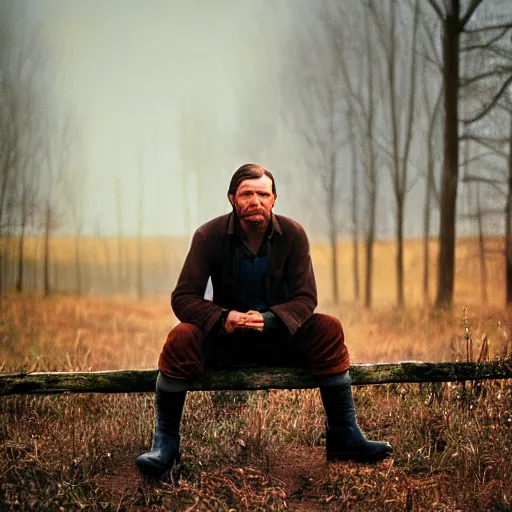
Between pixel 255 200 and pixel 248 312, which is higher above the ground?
pixel 255 200

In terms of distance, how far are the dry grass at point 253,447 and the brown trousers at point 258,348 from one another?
49 cm

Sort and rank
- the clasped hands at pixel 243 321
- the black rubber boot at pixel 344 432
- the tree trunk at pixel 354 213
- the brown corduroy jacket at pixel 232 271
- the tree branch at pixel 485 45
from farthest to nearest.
→ the tree trunk at pixel 354 213
the tree branch at pixel 485 45
the black rubber boot at pixel 344 432
the brown corduroy jacket at pixel 232 271
the clasped hands at pixel 243 321

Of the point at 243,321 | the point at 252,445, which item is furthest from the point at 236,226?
the point at 252,445

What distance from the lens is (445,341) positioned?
17.6 feet

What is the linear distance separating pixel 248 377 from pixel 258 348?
0.22 metres

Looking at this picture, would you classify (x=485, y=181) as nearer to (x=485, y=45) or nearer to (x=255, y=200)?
(x=485, y=45)

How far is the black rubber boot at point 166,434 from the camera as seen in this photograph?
120 inches

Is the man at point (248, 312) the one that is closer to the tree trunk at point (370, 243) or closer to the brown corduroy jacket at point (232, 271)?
the brown corduroy jacket at point (232, 271)

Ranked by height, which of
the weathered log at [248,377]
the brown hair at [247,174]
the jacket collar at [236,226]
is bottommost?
the weathered log at [248,377]

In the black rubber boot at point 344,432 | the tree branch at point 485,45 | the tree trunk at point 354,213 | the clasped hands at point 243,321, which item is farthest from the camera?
the tree trunk at point 354,213

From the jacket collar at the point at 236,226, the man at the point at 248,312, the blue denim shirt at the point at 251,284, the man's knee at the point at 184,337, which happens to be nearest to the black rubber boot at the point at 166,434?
the man at the point at 248,312

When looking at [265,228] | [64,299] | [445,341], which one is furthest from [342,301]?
[265,228]

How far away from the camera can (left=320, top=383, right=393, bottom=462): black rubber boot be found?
314 cm

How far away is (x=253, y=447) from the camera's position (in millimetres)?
3422
